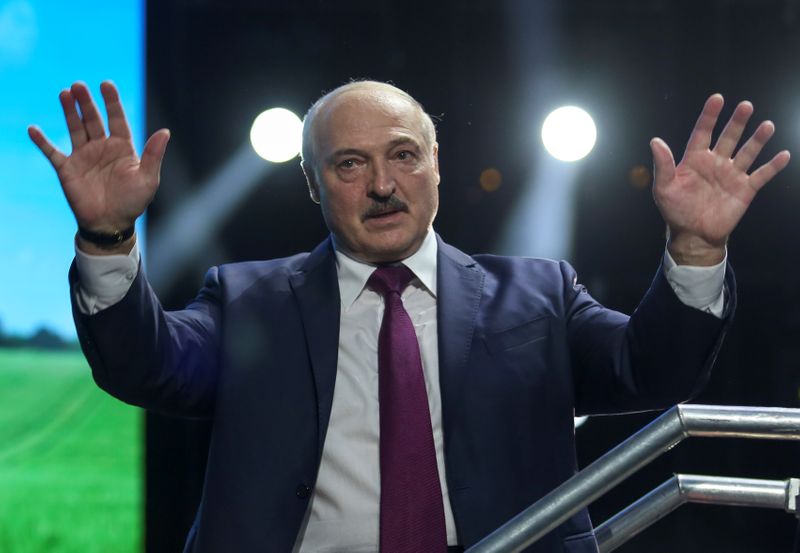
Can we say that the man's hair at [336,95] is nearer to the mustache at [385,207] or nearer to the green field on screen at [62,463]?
the mustache at [385,207]

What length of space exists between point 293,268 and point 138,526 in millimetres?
1483

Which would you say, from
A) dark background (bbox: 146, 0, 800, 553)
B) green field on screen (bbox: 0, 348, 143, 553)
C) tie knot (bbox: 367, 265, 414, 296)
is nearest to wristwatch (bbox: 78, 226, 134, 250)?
tie knot (bbox: 367, 265, 414, 296)

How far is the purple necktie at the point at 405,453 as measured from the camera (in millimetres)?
1566

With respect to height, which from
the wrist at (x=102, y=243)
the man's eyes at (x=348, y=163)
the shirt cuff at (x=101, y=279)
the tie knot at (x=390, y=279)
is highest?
the man's eyes at (x=348, y=163)

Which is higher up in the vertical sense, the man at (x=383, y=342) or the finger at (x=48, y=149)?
the finger at (x=48, y=149)

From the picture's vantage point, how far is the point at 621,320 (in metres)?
1.72

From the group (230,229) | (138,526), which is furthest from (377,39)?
(138,526)

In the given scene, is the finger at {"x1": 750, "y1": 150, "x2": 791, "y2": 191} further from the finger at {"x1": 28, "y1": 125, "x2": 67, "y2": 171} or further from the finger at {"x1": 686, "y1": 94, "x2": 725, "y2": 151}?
the finger at {"x1": 28, "y1": 125, "x2": 67, "y2": 171}

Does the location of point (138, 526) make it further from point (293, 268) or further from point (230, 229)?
point (293, 268)

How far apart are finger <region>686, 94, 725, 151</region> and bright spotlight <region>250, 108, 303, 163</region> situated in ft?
5.58

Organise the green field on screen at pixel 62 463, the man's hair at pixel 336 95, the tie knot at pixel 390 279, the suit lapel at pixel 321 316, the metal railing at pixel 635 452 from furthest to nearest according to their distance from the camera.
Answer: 1. the green field on screen at pixel 62 463
2. the man's hair at pixel 336 95
3. the tie knot at pixel 390 279
4. the suit lapel at pixel 321 316
5. the metal railing at pixel 635 452

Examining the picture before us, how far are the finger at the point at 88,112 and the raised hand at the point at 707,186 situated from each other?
32.4 inches

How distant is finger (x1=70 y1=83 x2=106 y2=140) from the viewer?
57.5 inches

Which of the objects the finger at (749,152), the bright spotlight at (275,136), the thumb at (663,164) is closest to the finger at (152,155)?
the thumb at (663,164)
